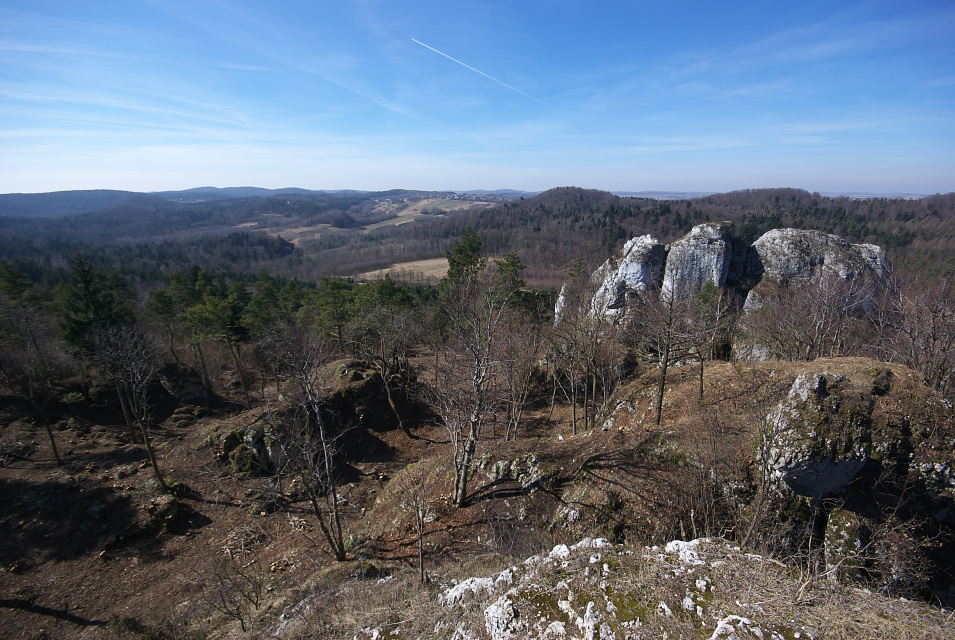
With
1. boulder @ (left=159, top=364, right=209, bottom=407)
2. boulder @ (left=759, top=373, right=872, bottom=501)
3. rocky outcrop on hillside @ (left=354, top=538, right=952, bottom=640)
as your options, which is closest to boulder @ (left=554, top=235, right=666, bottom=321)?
boulder @ (left=759, top=373, right=872, bottom=501)

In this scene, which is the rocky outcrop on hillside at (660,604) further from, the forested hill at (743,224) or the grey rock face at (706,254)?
the forested hill at (743,224)

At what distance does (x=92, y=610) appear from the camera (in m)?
10.7

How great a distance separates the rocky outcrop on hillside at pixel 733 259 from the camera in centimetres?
3716

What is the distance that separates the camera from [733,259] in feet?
132

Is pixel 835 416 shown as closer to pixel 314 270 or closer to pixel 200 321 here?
pixel 200 321

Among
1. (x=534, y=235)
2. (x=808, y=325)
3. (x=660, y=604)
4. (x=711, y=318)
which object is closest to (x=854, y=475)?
(x=660, y=604)

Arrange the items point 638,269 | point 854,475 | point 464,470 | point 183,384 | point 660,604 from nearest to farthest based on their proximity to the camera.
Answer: point 660,604, point 854,475, point 464,470, point 183,384, point 638,269

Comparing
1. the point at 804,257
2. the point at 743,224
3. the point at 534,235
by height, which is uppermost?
the point at 743,224

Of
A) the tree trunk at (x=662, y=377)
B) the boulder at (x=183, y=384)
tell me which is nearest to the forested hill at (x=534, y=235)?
Answer: the tree trunk at (x=662, y=377)

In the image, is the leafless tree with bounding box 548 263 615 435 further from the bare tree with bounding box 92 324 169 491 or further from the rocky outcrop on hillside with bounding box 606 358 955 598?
the bare tree with bounding box 92 324 169 491

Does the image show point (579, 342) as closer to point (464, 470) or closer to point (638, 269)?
point (464, 470)

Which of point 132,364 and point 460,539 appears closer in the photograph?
point 460,539

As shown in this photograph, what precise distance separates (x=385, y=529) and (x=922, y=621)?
40.5 feet

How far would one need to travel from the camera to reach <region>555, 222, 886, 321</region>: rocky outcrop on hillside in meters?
37.2
